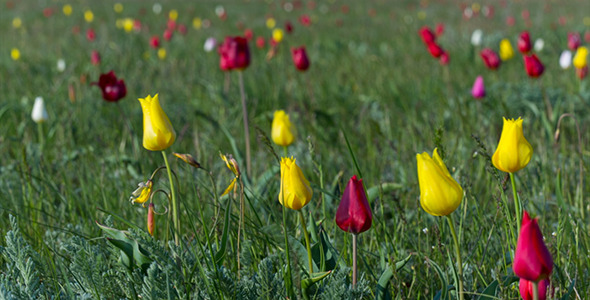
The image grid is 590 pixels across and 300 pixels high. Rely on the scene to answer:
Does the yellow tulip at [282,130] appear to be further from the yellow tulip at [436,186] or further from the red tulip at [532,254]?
the red tulip at [532,254]

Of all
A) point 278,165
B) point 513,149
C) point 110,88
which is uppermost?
point 513,149

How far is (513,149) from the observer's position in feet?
3.58

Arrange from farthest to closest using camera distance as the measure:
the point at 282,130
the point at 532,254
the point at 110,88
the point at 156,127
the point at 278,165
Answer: the point at 110,88 → the point at 278,165 → the point at 282,130 → the point at 156,127 → the point at 532,254

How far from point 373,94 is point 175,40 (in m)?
4.20

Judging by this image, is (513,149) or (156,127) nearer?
(513,149)

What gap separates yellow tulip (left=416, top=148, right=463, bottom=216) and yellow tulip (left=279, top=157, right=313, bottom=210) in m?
0.24

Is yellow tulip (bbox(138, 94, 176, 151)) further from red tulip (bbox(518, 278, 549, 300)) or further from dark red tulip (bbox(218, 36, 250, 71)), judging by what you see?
dark red tulip (bbox(218, 36, 250, 71))

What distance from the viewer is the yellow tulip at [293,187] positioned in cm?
113

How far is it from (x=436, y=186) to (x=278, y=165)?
105cm

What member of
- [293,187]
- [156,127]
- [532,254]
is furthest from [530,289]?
[156,127]

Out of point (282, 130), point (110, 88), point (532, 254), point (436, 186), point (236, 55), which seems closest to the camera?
point (532, 254)

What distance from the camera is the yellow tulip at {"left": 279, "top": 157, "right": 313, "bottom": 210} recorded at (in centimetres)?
113

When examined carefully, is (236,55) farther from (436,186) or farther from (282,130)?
(436,186)

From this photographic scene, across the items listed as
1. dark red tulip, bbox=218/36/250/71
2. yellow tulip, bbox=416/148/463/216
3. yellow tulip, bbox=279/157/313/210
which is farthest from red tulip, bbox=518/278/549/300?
dark red tulip, bbox=218/36/250/71
